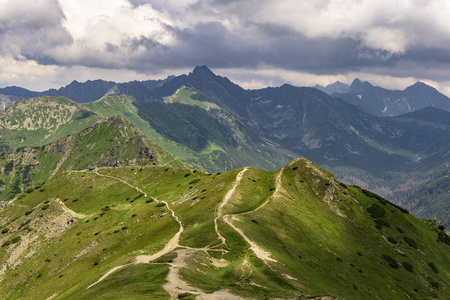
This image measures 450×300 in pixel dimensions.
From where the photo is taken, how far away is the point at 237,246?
8656cm

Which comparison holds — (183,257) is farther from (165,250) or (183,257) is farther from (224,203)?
(224,203)

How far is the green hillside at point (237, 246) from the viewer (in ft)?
233

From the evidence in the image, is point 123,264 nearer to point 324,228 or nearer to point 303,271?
point 303,271

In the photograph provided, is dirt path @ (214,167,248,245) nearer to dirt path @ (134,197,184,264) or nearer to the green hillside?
the green hillside

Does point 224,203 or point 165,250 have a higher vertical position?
point 224,203

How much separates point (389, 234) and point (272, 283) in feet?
293

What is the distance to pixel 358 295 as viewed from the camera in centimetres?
8512

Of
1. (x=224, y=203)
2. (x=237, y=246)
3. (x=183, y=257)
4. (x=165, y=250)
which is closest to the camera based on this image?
(x=183, y=257)

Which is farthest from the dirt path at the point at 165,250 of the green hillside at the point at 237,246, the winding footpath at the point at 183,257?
the green hillside at the point at 237,246

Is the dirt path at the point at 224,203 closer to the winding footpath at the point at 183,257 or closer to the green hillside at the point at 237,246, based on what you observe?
the winding footpath at the point at 183,257

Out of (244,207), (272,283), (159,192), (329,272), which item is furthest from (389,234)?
(159,192)

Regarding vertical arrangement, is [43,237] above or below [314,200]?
below

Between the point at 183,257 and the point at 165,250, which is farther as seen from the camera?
the point at 165,250

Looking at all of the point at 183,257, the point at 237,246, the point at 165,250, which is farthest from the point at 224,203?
the point at 183,257
